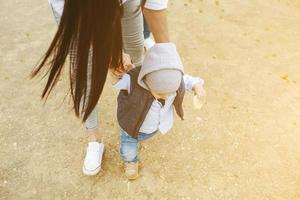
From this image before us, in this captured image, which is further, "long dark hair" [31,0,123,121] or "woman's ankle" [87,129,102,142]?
"woman's ankle" [87,129,102,142]

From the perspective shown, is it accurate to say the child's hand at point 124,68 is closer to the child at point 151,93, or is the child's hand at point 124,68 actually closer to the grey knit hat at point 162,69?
the child at point 151,93

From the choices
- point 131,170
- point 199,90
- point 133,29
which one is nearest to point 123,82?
point 133,29

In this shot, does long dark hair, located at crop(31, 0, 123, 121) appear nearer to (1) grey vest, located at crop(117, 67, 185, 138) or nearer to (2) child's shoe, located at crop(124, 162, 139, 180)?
(1) grey vest, located at crop(117, 67, 185, 138)

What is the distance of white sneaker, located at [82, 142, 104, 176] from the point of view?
242 cm

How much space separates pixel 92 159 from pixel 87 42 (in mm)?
1095

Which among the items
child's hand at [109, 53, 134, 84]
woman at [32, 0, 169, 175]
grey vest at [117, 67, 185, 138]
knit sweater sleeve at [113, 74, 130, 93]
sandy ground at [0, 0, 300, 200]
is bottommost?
sandy ground at [0, 0, 300, 200]

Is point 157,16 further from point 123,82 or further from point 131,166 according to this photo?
point 131,166

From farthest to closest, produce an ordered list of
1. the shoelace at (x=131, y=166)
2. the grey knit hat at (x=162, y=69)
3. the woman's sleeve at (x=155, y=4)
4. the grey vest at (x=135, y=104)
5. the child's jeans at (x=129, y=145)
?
the shoelace at (x=131, y=166), the child's jeans at (x=129, y=145), the grey vest at (x=135, y=104), the grey knit hat at (x=162, y=69), the woman's sleeve at (x=155, y=4)

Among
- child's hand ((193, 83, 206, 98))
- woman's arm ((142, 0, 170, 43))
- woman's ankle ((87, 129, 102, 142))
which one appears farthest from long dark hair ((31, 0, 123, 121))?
woman's ankle ((87, 129, 102, 142))

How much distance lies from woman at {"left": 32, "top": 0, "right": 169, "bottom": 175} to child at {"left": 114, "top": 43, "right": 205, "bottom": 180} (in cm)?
8

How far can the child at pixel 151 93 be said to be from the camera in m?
1.81

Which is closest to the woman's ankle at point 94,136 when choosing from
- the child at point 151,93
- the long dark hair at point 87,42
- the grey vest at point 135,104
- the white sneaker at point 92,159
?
the white sneaker at point 92,159

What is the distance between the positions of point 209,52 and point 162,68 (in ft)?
5.70

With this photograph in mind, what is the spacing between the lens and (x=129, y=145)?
90.7 inches
